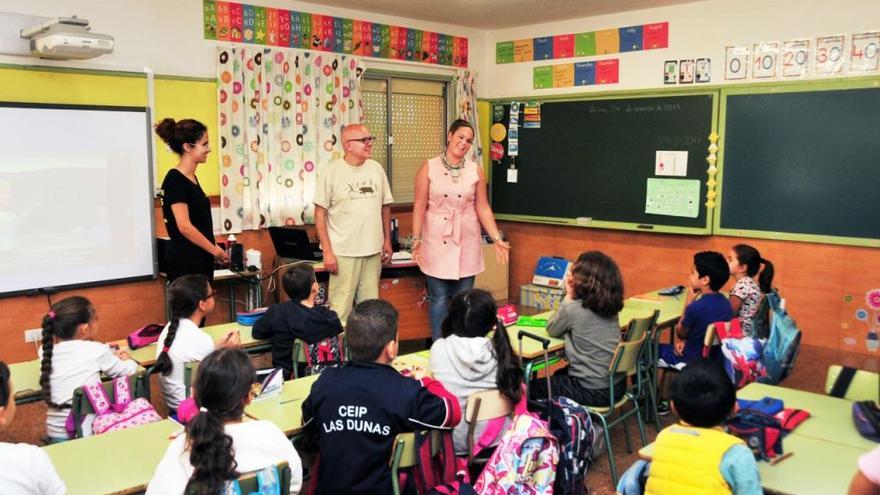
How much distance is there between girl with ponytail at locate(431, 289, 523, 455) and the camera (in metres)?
2.74

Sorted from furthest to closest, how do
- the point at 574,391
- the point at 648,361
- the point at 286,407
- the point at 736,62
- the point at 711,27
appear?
1. the point at 711,27
2. the point at 736,62
3. the point at 648,361
4. the point at 574,391
5. the point at 286,407

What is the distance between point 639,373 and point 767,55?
315 centimetres

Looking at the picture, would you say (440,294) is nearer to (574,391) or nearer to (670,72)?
(574,391)

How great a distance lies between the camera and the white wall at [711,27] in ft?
17.7

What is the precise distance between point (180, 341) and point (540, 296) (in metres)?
4.48

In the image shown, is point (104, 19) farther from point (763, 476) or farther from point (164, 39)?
point (763, 476)

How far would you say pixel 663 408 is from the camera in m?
4.53

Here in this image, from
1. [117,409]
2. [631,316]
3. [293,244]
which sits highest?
[293,244]

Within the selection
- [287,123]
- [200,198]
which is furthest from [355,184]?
[287,123]

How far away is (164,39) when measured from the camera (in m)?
5.33

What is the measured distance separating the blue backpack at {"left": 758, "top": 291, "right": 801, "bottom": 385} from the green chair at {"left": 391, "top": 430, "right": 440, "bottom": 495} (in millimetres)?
1714

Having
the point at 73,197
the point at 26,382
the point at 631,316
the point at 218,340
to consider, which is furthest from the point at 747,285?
the point at 73,197

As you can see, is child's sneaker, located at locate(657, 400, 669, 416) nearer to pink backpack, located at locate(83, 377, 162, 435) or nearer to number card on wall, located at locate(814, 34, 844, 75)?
number card on wall, located at locate(814, 34, 844, 75)

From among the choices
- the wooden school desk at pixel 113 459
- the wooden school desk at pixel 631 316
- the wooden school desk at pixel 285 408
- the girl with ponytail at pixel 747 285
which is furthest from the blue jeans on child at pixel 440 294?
the wooden school desk at pixel 113 459
